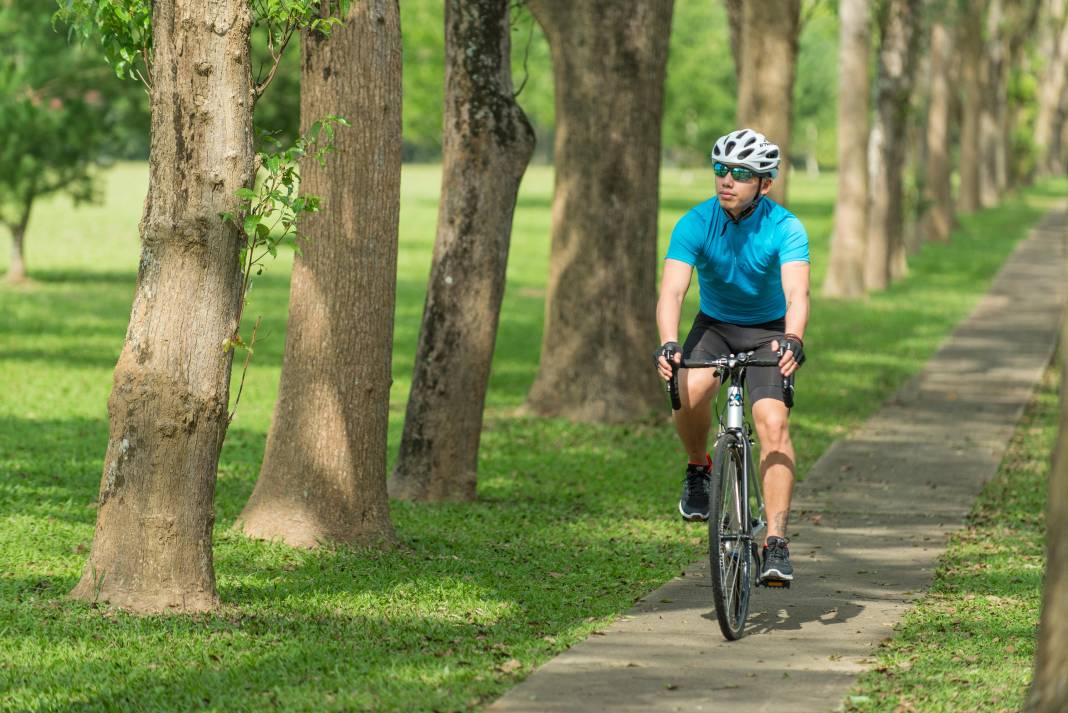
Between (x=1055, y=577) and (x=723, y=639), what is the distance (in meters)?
2.98

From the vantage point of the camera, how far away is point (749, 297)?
25.8 feet

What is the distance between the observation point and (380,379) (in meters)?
9.32

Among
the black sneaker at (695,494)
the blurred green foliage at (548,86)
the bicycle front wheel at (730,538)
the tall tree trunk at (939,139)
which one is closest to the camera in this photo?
the bicycle front wheel at (730,538)

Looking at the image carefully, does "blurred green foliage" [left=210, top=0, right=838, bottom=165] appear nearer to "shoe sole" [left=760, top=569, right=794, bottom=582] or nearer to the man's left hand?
the man's left hand

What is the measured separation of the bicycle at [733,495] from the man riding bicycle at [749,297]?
3.3 inches

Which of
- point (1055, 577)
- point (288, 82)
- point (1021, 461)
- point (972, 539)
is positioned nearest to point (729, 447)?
point (1055, 577)

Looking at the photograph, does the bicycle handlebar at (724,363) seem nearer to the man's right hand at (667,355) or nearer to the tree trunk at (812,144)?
the man's right hand at (667,355)

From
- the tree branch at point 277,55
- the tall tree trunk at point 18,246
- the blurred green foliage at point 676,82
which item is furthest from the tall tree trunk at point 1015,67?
the tree branch at point 277,55

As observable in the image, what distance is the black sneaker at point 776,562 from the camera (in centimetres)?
757

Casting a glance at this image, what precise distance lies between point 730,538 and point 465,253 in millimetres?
4166

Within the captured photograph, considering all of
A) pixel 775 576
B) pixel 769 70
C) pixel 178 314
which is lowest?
pixel 775 576

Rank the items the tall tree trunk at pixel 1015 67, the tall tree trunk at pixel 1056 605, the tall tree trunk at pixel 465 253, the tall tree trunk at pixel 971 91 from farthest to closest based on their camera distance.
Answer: the tall tree trunk at pixel 1015 67
the tall tree trunk at pixel 971 91
the tall tree trunk at pixel 465 253
the tall tree trunk at pixel 1056 605

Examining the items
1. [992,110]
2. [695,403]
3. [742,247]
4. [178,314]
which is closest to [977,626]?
[695,403]

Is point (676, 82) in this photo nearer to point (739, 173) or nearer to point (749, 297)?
point (749, 297)
